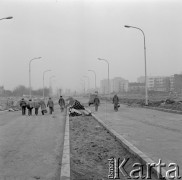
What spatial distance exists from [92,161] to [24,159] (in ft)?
5.62

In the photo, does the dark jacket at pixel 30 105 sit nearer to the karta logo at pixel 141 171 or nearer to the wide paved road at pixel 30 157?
the wide paved road at pixel 30 157

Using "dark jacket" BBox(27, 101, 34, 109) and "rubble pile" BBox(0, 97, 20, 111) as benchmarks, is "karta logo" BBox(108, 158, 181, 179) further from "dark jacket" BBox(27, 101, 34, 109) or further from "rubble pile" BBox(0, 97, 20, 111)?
"rubble pile" BBox(0, 97, 20, 111)

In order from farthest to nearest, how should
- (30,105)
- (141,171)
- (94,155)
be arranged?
1. (30,105)
2. (94,155)
3. (141,171)

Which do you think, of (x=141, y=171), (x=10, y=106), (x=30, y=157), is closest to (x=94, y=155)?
(x=30, y=157)

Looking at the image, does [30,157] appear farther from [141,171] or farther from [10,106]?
[10,106]

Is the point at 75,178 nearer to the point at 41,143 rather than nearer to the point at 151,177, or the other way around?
the point at 151,177

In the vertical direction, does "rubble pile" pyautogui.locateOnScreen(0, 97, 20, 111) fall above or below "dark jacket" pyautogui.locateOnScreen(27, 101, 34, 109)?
below

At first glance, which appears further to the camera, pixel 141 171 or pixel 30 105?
pixel 30 105

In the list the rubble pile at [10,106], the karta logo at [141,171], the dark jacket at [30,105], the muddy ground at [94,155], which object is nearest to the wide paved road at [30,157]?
the muddy ground at [94,155]

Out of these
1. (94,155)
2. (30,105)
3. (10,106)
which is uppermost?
(30,105)

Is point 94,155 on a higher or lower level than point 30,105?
lower

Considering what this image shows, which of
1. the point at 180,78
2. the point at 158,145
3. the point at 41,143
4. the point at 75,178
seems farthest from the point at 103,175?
the point at 180,78

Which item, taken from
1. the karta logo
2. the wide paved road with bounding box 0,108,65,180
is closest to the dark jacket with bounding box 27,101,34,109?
the wide paved road with bounding box 0,108,65,180

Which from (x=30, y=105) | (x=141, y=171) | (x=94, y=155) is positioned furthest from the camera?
(x=30, y=105)
